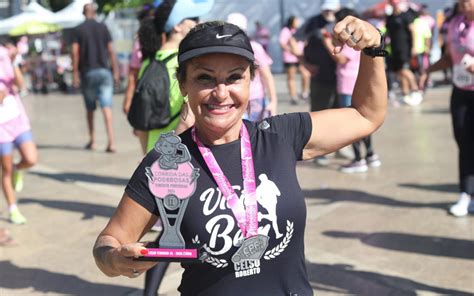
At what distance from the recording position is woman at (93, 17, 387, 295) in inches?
81.7

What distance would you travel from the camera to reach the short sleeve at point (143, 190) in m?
2.14

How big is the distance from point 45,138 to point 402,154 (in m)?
6.15

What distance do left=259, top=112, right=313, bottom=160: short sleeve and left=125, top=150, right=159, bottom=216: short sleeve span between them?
1.44 ft

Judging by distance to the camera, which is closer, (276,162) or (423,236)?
(276,162)

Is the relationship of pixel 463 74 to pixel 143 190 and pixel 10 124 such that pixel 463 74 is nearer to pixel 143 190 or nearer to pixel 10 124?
pixel 10 124

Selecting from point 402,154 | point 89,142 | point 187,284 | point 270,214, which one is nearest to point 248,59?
point 270,214

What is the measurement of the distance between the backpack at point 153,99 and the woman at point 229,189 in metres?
2.23

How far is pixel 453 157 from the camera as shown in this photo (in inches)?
312

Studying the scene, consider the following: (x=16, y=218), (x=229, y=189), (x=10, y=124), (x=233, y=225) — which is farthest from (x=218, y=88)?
(x=16, y=218)

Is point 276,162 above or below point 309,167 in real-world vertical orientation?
above

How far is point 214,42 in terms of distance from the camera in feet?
6.72

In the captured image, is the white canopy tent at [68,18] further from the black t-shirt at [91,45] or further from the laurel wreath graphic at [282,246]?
the laurel wreath graphic at [282,246]

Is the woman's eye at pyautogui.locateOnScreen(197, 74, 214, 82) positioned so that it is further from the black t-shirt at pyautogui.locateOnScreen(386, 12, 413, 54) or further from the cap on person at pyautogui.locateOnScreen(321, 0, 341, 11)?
the black t-shirt at pyautogui.locateOnScreen(386, 12, 413, 54)

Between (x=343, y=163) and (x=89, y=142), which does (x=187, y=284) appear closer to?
(x=343, y=163)
